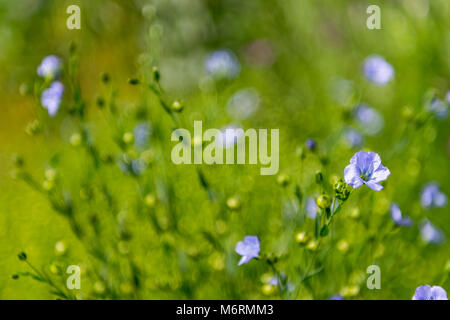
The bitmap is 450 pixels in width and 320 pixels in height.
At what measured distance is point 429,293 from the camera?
3.19 ft

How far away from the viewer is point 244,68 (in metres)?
3.45

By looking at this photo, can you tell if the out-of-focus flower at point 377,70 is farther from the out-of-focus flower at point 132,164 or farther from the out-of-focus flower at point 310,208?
the out-of-focus flower at point 132,164

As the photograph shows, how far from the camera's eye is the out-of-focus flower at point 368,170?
92 cm

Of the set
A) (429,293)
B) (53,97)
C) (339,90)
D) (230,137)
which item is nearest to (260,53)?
(339,90)

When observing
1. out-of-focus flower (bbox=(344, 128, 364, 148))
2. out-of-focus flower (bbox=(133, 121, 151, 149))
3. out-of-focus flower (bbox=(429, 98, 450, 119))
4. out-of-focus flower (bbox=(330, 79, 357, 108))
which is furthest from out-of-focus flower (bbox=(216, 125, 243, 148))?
out-of-focus flower (bbox=(330, 79, 357, 108))

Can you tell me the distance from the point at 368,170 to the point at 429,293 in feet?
0.89

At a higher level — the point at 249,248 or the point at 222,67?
the point at 222,67

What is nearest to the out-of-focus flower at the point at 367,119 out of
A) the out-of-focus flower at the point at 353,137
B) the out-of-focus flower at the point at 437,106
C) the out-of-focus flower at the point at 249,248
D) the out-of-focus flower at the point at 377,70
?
the out-of-focus flower at the point at 353,137

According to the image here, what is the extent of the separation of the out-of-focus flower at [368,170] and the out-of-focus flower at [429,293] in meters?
0.22

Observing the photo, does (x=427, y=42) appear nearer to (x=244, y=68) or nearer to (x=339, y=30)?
(x=339, y=30)

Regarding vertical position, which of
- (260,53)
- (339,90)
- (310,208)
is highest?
(260,53)

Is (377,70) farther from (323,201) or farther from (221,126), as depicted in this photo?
(221,126)

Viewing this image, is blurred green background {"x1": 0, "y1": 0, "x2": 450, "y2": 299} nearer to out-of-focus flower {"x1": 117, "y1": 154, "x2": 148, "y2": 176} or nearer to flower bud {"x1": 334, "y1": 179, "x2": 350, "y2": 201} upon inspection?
out-of-focus flower {"x1": 117, "y1": 154, "x2": 148, "y2": 176}
